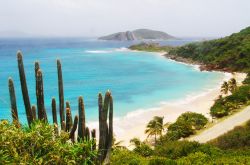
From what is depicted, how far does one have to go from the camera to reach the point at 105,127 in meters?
14.2

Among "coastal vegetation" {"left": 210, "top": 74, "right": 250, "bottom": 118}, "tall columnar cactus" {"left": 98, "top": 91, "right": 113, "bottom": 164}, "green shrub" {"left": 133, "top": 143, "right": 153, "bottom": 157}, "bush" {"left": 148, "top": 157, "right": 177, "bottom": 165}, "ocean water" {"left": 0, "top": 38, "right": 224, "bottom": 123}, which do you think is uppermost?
"tall columnar cactus" {"left": 98, "top": 91, "right": 113, "bottom": 164}

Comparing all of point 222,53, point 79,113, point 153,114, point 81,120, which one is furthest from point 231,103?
point 222,53

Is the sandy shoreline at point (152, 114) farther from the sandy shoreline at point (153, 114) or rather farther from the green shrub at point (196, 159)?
the green shrub at point (196, 159)

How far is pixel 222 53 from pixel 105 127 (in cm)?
8801

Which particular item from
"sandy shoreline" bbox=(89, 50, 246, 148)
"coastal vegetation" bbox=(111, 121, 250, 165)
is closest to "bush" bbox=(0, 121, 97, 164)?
"coastal vegetation" bbox=(111, 121, 250, 165)

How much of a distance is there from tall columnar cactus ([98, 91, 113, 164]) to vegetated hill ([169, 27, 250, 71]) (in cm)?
6877

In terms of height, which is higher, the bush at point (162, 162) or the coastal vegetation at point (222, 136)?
the bush at point (162, 162)

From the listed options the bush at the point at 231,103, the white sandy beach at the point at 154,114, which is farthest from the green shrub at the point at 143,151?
the bush at the point at 231,103

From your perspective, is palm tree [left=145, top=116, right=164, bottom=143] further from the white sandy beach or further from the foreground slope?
the foreground slope

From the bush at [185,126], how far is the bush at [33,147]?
21.7 metres

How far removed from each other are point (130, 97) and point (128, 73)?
30.7 m

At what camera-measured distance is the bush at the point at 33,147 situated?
35.0ft

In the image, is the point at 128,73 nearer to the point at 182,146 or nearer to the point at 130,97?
the point at 130,97

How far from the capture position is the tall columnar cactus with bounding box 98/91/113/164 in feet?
45.4
